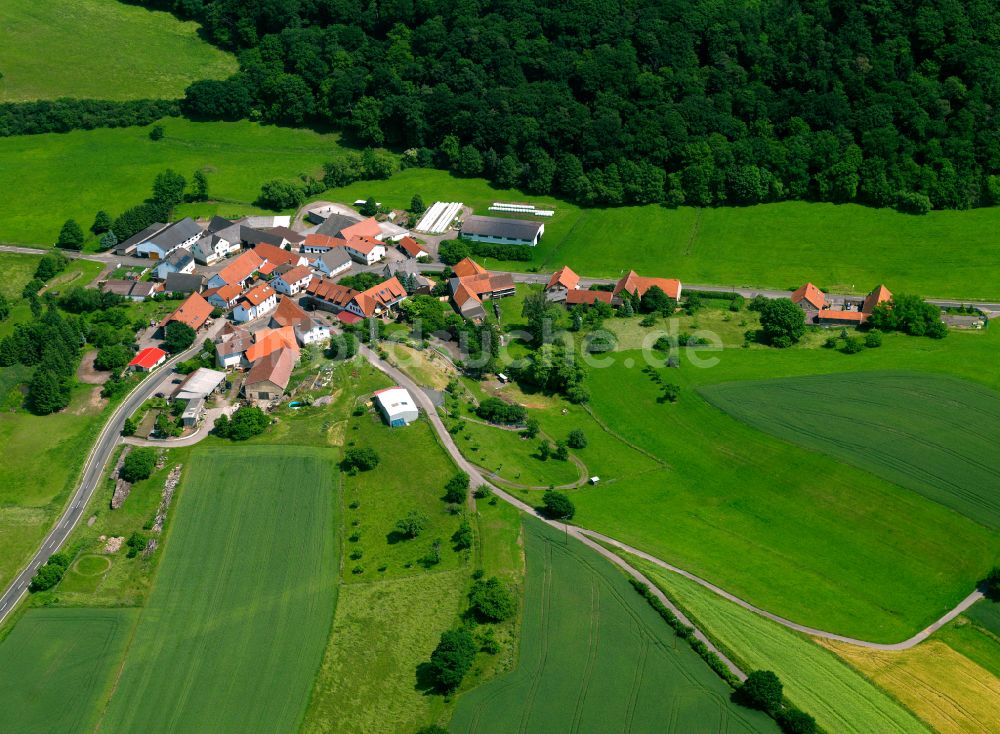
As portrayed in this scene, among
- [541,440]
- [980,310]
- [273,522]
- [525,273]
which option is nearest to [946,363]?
[980,310]

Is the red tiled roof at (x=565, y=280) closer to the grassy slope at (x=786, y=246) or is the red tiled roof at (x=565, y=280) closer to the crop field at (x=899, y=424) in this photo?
the grassy slope at (x=786, y=246)

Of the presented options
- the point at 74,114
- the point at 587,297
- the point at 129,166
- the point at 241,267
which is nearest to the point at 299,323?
the point at 241,267

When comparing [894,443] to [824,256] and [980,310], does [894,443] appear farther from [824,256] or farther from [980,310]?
[824,256]

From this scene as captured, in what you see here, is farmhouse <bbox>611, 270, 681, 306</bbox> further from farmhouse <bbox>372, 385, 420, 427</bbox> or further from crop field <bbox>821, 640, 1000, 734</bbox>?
crop field <bbox>821, 640, 1000, 734</bbox>

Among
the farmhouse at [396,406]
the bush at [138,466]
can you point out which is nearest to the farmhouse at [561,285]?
the farmhouse at [396,406]

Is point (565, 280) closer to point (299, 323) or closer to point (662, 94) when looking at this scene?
point (299, 323)
